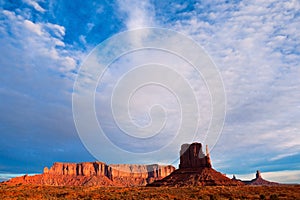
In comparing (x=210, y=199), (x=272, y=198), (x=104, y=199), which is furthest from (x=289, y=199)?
(x=104, y=199)

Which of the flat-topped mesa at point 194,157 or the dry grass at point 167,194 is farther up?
the flat-topped mesa at point 194,157

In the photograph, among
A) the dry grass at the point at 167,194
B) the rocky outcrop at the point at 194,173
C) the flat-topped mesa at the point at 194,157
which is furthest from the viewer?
the flat-topped mesa at the point at 194,157

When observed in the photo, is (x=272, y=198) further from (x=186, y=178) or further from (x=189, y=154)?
(x=189, y=154)

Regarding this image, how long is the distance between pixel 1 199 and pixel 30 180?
554ft

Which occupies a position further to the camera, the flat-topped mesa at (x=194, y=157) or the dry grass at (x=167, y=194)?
the flat-topped mesa at (x=194, y=157)

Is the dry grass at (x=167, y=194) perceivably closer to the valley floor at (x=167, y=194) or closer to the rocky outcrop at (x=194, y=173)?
the valley floor at (x=167, y=194)

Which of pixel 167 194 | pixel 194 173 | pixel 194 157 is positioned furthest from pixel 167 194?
pixel 194 157

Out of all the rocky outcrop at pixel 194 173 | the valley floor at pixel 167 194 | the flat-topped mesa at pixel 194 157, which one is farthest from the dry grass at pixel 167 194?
the flat-topped mesa at pixel 194 157

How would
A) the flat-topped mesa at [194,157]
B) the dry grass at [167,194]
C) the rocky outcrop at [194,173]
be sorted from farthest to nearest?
the flat-topped mesa at [194,157] → the rocky outcrop at [194,173] → the dry grass at [167,194]

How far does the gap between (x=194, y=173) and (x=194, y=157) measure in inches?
864

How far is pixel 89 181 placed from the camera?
627ft

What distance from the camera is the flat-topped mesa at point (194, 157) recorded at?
113m

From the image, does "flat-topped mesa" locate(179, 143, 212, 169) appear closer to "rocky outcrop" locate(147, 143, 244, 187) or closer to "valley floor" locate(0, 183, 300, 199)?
"rocky outcrop" locate(147, 143, 244, 187)

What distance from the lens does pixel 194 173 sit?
326 feet
